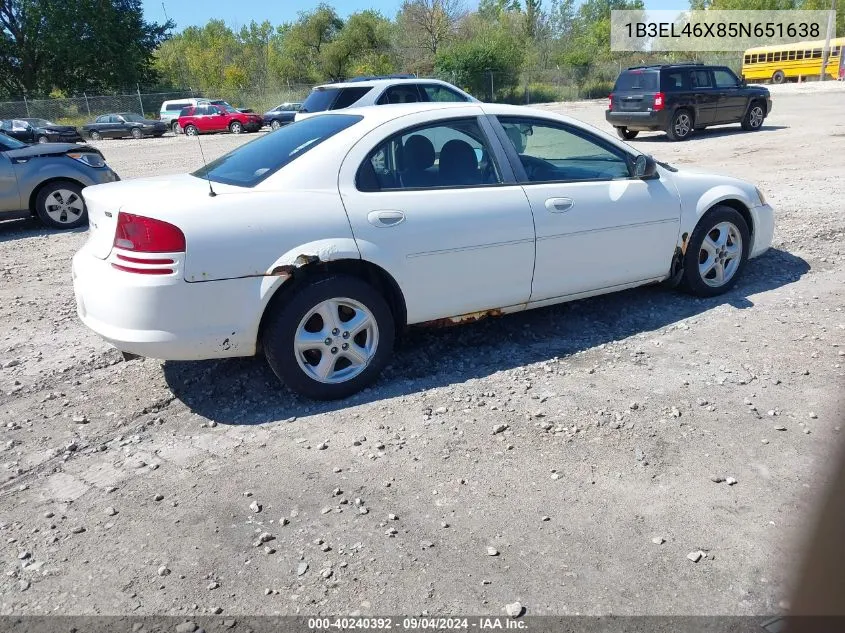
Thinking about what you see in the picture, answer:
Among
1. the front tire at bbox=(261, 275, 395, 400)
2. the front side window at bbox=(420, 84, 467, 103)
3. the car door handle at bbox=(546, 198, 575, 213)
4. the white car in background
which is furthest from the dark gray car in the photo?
the car door handle at bbox=(546, 198, 575, 213)

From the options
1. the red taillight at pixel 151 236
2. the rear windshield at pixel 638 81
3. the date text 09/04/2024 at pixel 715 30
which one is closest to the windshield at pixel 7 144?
the red taillight at pixel 151 236

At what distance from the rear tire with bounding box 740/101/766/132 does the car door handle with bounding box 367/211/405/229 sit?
18212 millimetres

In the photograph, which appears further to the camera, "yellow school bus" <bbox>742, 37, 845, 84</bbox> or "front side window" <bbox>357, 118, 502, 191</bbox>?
"yellow school bus" <bbox>742, 37, 845, 84</bbox>

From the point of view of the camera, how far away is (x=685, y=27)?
66.1 m

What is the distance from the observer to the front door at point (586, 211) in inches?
181

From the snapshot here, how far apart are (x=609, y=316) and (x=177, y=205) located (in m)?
3.18

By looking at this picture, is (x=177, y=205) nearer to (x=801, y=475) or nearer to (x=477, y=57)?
(x=801, y=475)

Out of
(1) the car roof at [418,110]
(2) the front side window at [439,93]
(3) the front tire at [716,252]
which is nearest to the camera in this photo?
(1) the car roof at [418,110]

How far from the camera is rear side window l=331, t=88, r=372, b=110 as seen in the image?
42.4ft

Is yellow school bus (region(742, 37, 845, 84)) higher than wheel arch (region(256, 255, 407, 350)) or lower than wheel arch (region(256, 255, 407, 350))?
higher

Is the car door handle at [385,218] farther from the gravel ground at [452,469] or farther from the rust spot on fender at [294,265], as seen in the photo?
the gravel ground at [452,469]

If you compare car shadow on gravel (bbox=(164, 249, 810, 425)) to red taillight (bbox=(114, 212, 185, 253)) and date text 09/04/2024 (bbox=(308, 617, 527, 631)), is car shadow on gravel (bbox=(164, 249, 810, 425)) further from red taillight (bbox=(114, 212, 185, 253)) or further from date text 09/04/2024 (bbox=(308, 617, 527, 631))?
date text 09/04/2024 (bbox=(308, 617, 527, 631))

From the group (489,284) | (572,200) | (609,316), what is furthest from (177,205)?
(609,316)

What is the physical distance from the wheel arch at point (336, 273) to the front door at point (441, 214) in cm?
7
